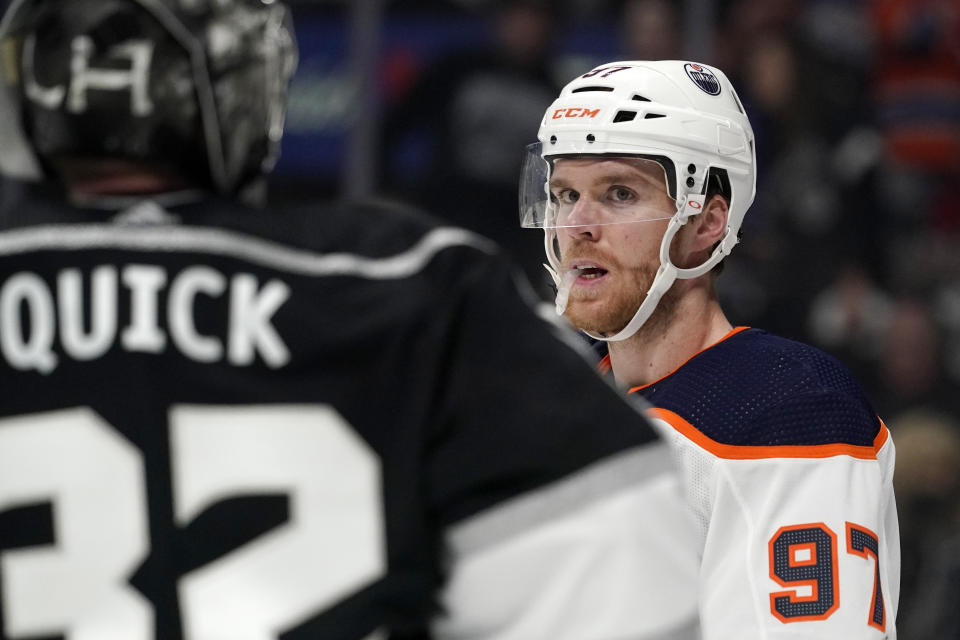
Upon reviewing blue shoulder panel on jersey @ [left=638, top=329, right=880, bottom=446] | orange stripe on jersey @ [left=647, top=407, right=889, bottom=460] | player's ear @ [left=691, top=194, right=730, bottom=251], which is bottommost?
orange stripe on jersey @ [left=647, top=407, right=889, bottom=460]

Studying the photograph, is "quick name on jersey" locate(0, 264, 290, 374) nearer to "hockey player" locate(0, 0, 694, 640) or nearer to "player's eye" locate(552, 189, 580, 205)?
"hockey player" locate(0, 0, 694, 640)

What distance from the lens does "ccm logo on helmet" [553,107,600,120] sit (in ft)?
8.77

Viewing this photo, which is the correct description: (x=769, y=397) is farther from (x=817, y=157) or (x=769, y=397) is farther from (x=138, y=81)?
(x=817, y=157)

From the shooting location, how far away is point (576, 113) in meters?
2.69

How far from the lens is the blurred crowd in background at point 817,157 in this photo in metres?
6.27

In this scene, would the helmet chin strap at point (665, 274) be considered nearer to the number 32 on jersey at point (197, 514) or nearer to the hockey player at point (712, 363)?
the hockey player at point (712, 363)

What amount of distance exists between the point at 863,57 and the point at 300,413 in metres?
5.66

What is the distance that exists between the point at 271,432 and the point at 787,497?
48.9 inches

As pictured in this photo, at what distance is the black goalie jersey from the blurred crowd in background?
483 cm

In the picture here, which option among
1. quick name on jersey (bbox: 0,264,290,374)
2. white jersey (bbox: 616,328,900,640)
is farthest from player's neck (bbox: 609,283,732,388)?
quick name on jersey (bbox: 0,264,290,374)

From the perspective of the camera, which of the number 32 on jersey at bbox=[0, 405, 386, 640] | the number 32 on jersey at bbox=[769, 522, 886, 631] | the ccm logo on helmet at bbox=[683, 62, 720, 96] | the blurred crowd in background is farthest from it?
the blurred crowd in background

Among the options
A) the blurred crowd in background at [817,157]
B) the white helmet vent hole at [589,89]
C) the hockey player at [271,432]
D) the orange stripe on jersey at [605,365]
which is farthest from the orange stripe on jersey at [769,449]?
the blurred crowd in background at [817,157]

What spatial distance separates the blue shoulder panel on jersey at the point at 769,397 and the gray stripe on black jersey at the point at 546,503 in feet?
3.64

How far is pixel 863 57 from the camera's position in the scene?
255 inches
